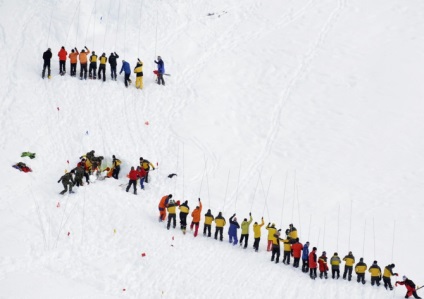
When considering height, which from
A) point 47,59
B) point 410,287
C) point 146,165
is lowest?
point 410,287

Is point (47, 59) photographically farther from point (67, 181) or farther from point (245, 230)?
point (245, 230)

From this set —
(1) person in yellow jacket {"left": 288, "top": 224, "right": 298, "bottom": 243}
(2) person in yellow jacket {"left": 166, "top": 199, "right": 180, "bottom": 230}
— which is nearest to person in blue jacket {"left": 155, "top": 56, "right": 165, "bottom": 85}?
(2) person in yellow jacket {"left": 166, "top": 199, "right": 180, "bottom": 230}

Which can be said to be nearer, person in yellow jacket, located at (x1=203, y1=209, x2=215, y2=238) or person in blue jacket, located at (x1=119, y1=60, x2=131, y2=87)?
person in yellow jacket, located at (x1=203, y1=209, x2=215, y2=238)

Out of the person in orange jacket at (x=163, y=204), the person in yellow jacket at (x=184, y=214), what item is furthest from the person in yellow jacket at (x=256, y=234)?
the person in orange jacket at (x=163, y=204)

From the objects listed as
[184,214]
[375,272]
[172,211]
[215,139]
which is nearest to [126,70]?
[215,139]

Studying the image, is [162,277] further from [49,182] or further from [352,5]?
[352,5]

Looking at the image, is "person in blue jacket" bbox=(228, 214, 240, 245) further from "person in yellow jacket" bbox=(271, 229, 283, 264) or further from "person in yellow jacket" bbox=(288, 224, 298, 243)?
"person in yellow jacket" bbox=(288, 224, 298, 243)
